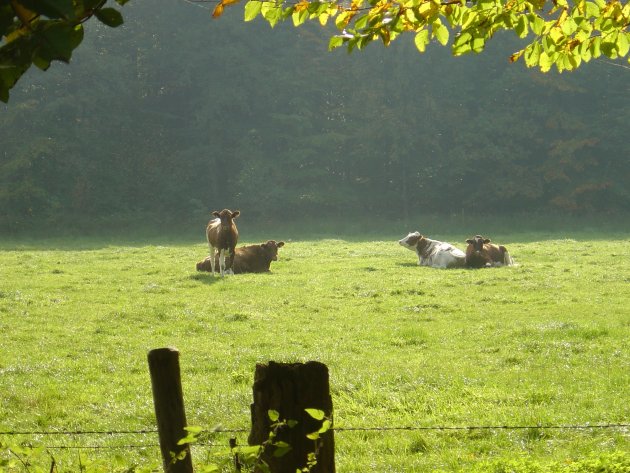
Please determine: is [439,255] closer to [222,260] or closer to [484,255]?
[484,255]

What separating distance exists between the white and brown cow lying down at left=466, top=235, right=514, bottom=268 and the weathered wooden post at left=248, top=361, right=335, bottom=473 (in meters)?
18.3

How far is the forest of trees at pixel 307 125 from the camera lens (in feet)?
137

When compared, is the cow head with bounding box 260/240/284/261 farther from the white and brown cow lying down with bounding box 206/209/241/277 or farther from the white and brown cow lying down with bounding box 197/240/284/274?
the white and brown cow lying down with bounding box 206/209/241/277

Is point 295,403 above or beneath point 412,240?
beneath

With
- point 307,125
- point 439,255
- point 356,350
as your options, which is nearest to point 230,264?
point 439,255

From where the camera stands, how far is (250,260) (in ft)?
68.6

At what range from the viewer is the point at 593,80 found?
45.0 meters

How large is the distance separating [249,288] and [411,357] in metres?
7.19

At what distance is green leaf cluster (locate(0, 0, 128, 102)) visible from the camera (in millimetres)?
2111

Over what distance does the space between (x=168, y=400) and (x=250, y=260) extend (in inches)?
675

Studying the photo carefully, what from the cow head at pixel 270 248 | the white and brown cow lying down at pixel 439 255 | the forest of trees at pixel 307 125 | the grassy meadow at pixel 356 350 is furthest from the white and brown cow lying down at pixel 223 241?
the forest of trees at pixel 307 125

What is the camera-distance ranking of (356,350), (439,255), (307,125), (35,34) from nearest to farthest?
(35,34), (356,350), (439,255), (307,125)

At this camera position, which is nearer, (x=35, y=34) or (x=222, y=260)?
(x=35, y=34)

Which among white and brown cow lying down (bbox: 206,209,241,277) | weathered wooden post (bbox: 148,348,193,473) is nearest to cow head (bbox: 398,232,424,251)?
white and brown cow lying down (bbox: 206,209,241,277)
